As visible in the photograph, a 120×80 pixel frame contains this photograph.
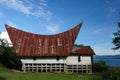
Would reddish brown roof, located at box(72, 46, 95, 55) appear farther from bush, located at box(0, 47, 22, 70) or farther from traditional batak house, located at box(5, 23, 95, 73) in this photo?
bush, located at box(0, 47, 22, 70)

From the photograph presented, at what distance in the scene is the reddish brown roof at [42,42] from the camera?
171ft

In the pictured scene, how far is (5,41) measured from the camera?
194 feet

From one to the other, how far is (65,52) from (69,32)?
6.39 meters

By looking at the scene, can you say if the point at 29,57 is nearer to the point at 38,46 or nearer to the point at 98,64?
the point at 38,46

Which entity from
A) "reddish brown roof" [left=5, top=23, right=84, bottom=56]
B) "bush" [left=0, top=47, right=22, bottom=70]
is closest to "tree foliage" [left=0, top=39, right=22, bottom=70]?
"bush" [left=0, top=47, right=22, bottom=70]

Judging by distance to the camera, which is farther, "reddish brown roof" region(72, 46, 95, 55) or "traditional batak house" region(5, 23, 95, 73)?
"reddish brown roof" region(72, 46, 95, 55)

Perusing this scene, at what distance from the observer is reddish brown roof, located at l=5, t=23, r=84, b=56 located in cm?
5222

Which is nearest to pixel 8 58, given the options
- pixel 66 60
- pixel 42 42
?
pixel 42 42

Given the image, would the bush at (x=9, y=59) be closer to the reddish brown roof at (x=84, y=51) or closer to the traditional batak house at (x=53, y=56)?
the traditional batak house at (x=53, y=56)

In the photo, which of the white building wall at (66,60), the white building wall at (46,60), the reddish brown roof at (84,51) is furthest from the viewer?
the white building wall at (46,60)

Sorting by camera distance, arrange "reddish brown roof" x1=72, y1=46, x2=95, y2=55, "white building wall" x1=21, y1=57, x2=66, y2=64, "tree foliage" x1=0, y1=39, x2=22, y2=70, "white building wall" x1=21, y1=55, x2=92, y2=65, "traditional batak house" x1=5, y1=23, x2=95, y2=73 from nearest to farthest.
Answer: "traditional batak house" x1=5, y1=23, x2=95, y2=73, "reddish brown roof" x1=72, y1=46, x2=95, y2=55, "white building wall" x1=21, y1=55, x2=92, y2=65, "white building wall" x1=21, y1=57, x2=66, y2=64, "tree foliage" x1=0, y1=39, x2=22, y2=70

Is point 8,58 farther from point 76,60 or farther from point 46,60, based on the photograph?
point 76,60

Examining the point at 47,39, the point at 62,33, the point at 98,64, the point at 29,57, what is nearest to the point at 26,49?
the point at 29,57

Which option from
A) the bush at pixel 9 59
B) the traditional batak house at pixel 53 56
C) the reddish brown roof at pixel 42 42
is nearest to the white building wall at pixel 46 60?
the traditional batak house at pixel 53 56
